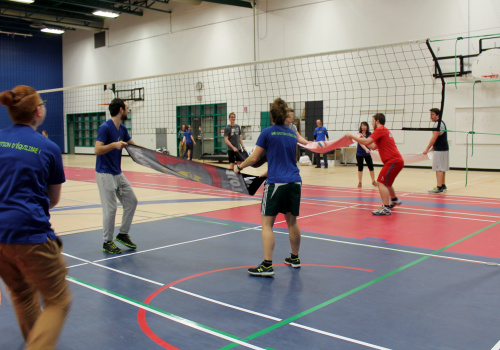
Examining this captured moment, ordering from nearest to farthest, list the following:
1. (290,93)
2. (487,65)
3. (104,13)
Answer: (487,65) < (290,93) < (104,13)

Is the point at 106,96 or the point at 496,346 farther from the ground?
the point at 106,96

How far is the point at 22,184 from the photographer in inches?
97.2

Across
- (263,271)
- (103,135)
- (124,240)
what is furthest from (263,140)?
(124,240)

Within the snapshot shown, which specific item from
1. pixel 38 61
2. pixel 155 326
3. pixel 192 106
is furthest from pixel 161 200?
pixel 38 61

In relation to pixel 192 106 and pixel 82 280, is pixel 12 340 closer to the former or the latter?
pixel 82 280

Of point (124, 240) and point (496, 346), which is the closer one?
point (496, 346)

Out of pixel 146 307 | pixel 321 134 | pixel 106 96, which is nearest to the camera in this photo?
pixel 146 307

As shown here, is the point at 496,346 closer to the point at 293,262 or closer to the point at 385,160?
the point at 293,262

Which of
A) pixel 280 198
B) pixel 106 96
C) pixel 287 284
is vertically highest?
pixel 106 96

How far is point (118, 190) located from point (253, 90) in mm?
16532

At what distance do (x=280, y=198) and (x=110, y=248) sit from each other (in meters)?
2.21

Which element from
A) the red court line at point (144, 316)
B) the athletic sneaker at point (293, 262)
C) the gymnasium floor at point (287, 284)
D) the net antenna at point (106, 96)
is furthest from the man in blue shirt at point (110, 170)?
the net antenna at point (106, 96)

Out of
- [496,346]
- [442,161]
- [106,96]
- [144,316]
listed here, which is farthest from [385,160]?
[106,96]

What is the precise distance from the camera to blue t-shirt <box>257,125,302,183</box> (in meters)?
4.59
